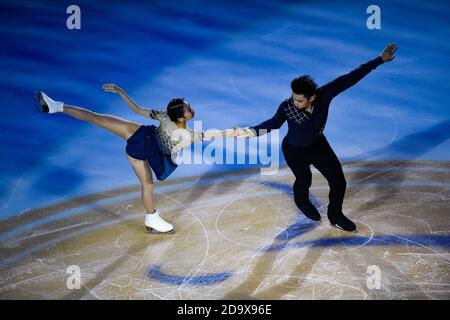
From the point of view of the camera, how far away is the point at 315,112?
4.21 meters

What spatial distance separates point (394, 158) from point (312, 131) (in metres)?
1.83

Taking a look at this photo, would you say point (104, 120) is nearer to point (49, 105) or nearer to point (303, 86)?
point (49, 105)

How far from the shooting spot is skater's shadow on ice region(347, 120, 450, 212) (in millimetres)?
5109

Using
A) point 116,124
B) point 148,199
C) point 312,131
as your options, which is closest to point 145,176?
point 148,199

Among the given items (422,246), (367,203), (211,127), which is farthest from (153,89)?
(422,246)

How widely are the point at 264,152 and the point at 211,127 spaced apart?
768 millimetres

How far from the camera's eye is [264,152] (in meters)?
6.00

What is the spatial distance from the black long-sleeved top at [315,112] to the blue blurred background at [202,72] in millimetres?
1566

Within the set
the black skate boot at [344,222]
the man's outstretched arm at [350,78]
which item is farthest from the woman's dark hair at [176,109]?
the black skate boot at [344,222]

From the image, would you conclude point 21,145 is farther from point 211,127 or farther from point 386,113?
point 386,113

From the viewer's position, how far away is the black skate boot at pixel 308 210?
4707mm

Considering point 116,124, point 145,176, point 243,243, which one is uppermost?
point 116,124

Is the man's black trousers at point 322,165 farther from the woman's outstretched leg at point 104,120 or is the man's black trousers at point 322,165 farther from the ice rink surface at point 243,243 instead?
the woman's outstretched leg at point 104,120

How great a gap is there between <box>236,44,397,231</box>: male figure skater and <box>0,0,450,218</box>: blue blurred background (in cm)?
139
